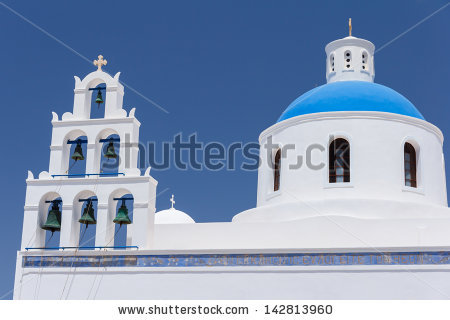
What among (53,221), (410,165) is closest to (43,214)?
(53,221)

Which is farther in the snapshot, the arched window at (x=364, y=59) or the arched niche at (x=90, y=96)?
the arched window at (x=364, y=59)

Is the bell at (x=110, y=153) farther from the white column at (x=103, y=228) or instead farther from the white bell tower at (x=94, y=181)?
the white column at (x=103, y=228)

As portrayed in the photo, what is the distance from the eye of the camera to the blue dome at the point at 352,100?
16.5 metres

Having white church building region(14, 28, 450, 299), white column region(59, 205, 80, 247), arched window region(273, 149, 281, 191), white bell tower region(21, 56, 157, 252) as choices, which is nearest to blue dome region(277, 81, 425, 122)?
white church building region(14, 28, 450, 299)

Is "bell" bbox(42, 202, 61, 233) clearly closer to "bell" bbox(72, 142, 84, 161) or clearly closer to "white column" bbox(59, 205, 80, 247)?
"white column" bbox(59, 205, 80, 247)

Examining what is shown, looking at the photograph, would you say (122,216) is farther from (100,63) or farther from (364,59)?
(364,59)

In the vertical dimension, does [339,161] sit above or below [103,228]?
above

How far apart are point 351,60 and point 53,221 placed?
9.33 meters

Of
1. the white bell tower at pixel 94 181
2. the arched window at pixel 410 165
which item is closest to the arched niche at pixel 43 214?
the white bell tower at pixel 94 181

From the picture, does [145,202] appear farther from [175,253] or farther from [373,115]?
[373,115]

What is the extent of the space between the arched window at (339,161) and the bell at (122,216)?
4.98 m

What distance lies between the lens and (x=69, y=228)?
14.0m
